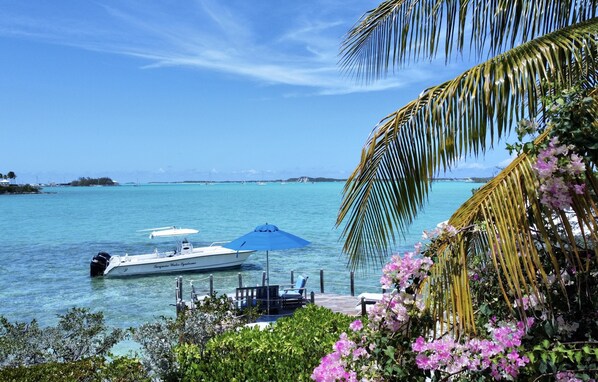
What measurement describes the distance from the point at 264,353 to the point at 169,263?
21.1 metres

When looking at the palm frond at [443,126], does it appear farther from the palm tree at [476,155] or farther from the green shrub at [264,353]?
the green shrub at [264,353]

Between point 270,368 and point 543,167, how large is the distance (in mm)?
3650

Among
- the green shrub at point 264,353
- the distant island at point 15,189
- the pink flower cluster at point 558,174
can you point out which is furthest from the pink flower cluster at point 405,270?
the distant island at point 15,189

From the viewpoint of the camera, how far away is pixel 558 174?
2.17 metres

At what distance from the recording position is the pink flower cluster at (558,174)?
2137mm

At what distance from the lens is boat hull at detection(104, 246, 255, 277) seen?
25234 mm

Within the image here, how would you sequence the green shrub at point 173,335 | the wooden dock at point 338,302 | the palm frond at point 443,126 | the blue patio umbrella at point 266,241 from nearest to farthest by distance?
the palm frond at point 443,126
the green shrub at point 173,335
the blue patio umbrella at point 266,241
the wooden dock at point 338,302

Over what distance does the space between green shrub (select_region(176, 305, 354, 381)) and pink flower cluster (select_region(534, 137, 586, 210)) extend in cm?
316

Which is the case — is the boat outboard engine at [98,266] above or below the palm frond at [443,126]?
below

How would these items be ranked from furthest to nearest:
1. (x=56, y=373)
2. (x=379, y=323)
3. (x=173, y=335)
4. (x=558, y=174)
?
1. (x=56, y=373)
2. (x=173, y=335)
3. (x=379, y=323)
4. (x=558, y=174)

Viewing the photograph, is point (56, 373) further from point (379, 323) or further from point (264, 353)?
point (379, 323)

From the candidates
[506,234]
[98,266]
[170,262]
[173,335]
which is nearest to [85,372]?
[173,335]

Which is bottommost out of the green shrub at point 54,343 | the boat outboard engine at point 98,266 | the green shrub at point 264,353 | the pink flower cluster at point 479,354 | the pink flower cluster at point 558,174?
the boat outboard engine at point 98,266

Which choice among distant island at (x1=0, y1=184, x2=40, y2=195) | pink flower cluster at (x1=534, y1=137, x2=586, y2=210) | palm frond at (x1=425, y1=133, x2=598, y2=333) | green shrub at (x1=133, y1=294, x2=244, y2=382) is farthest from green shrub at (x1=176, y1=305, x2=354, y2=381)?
distant island at (x1=0, y1=184, x2=40, y2=195)
